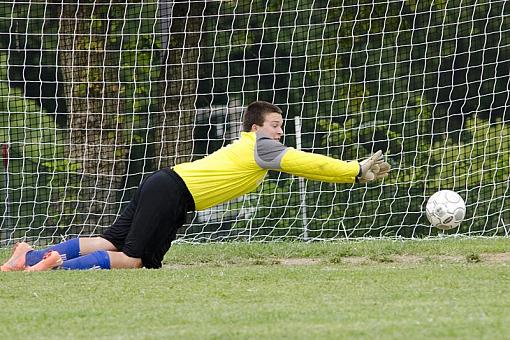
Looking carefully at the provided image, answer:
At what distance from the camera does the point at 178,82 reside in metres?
15.0

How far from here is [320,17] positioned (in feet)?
50.3

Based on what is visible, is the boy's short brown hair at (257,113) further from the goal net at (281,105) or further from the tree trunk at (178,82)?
the tree trunk at (178,82)

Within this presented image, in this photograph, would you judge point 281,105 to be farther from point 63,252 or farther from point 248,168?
point 63,252

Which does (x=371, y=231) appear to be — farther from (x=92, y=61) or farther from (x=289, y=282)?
(x=289, y=282)

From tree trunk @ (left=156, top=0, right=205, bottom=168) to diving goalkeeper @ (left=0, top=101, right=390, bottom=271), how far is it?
17.6ft

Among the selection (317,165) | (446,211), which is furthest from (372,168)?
(446,211)

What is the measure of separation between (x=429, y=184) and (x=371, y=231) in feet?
5.57

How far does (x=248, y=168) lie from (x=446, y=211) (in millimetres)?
2265

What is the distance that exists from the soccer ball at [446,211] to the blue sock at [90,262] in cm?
325

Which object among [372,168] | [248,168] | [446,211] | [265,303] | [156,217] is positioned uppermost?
[372,168]

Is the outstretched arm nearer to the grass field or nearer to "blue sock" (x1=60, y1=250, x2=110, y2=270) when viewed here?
the grass field

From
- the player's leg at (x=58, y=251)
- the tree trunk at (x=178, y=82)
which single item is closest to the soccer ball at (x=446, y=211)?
the player's leg at (x=58, y=251)

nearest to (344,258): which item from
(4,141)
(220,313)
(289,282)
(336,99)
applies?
(289,282)

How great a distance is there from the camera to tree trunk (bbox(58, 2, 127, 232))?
49.0ft
